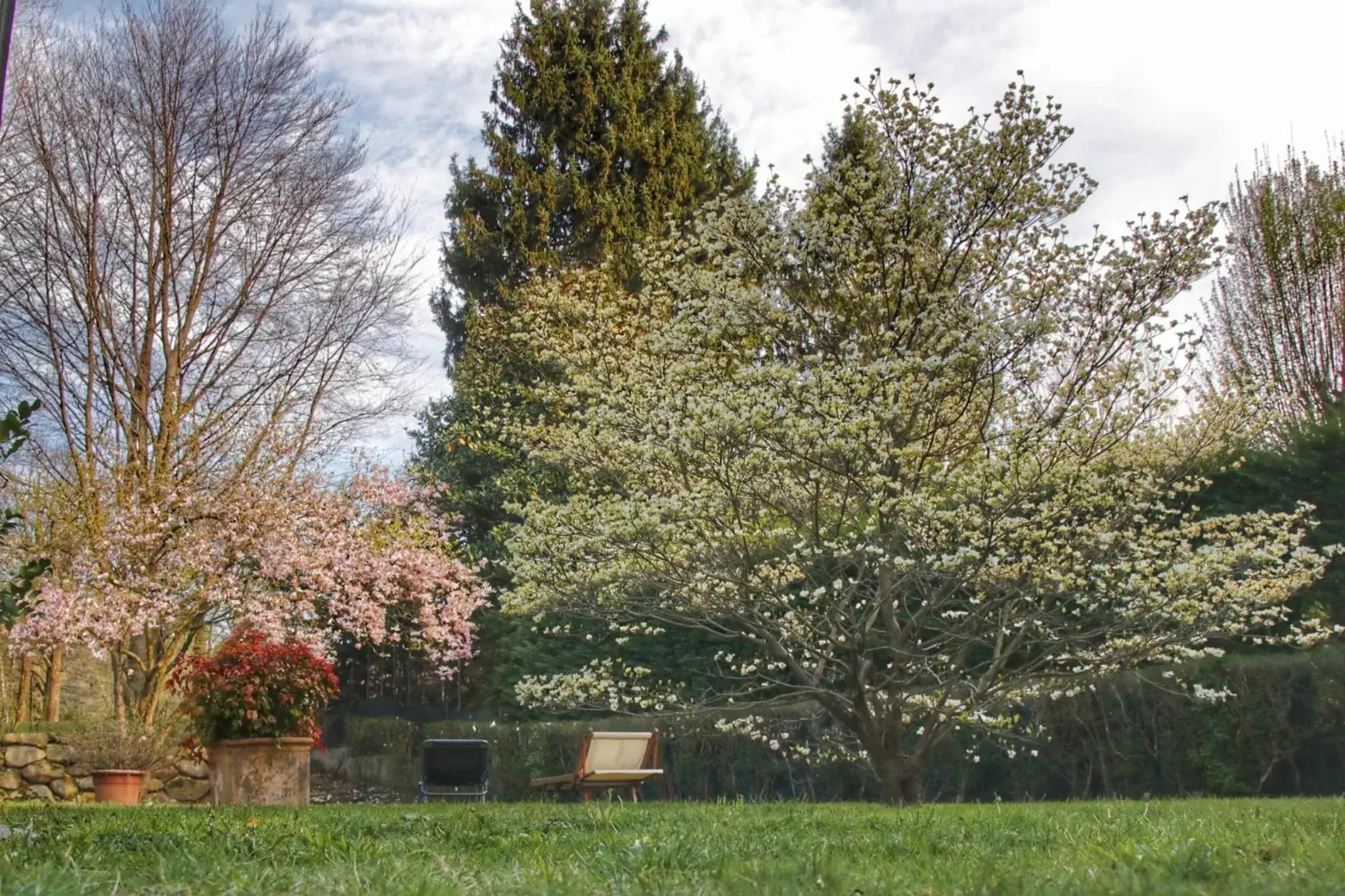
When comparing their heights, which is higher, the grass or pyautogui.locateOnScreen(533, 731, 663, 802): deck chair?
the grass

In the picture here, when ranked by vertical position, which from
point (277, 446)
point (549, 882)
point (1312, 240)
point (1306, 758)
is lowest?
point (1306, 758)

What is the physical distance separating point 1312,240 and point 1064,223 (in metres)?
11.4

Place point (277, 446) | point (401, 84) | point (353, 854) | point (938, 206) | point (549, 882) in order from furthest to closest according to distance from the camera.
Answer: point (277, 446) → point (401, 84) → point (938, 206) → point (353, 854) → point (549, 882)

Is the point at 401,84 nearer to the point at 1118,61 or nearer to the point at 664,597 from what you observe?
the point at 664,597

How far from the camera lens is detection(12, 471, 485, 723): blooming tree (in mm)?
10805

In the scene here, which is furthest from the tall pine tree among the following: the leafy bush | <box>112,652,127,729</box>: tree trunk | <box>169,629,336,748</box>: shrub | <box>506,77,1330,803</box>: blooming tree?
<box>506,77,1330,803</box>: blooming tree

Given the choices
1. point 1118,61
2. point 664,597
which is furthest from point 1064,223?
point 664,597

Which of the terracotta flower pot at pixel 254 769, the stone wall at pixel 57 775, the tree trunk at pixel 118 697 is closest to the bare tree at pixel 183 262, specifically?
the tree trunk at pixel 118 697

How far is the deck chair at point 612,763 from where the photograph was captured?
9.42 meters

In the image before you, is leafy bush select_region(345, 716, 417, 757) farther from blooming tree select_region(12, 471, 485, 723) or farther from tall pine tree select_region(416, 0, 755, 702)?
blooming tree select_region(12, 471, 485, 723)

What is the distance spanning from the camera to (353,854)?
9.60ft

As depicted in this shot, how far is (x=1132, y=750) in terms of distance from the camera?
9383 millimetres

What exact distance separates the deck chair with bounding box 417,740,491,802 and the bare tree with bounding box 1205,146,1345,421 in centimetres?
1254

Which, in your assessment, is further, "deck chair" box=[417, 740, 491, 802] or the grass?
"deck chair" box=[417, 740, 491, 802]
